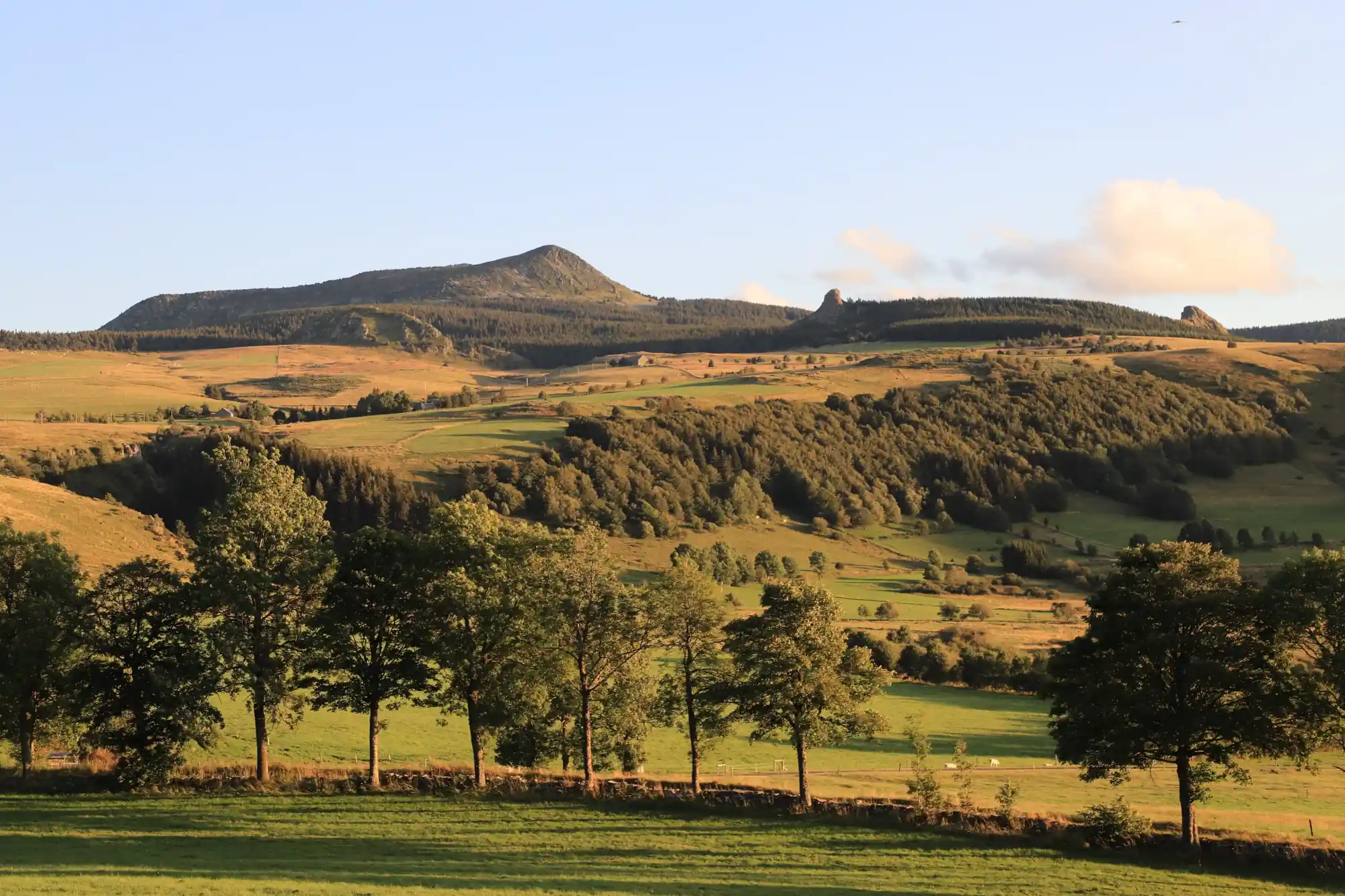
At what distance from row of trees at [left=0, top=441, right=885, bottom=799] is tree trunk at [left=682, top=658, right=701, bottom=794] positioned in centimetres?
11

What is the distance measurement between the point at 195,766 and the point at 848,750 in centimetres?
3356

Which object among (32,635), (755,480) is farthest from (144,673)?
(755,480)

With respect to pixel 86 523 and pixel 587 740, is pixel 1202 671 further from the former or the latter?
pixel 86 523

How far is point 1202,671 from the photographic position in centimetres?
4581

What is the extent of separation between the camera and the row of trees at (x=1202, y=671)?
45.3 m

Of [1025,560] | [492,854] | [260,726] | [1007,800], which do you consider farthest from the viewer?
[1025,560]

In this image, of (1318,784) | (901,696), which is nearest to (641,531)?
(901,696)

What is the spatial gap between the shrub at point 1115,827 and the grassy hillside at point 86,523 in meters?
78.8

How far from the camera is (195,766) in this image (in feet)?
179

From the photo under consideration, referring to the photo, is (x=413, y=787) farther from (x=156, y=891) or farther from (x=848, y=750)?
(x=848, y=750)

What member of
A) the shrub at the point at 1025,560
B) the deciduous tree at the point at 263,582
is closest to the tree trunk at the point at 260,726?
the deciduous tree at the point at 263,582

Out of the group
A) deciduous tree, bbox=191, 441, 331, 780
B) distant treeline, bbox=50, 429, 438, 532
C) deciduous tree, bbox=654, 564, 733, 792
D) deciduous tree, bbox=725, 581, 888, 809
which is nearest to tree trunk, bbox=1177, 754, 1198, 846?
deciduous tree, bbox=725, 581, 888, 809

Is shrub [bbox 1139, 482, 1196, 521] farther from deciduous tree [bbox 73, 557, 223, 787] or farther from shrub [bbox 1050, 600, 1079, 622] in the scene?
deciduous tree [bbox 73, 557, 223, 787]

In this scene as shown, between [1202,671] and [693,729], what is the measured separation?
19547 mm
